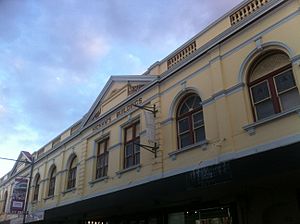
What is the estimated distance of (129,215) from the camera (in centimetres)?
1548

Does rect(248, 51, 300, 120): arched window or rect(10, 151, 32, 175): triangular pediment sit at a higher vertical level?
rect(10, 151, 32, 175): triangular pediment

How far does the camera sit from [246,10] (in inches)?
468

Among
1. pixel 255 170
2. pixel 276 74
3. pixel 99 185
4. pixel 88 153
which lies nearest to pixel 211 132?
Result: pixel 276 74

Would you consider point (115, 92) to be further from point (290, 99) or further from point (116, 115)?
point (290, 99)

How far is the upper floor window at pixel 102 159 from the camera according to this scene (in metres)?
17.3

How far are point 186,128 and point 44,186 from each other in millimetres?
13965

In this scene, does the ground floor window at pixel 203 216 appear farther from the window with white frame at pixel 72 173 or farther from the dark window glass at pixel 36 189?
the dark window glass at pixel 36 189

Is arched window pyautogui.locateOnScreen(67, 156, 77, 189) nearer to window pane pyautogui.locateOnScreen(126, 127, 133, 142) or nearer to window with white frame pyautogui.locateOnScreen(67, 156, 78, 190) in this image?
window with white frame pyautogui.locateOnScreen(67, 156, 78, 190)

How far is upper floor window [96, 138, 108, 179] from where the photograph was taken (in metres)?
17.3

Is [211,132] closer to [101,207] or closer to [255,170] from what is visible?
[255,170]

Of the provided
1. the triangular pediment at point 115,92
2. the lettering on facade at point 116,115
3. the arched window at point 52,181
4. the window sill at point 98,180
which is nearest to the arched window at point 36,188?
the arched window at point 52,181

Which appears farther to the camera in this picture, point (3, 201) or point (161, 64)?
point (3, 201)

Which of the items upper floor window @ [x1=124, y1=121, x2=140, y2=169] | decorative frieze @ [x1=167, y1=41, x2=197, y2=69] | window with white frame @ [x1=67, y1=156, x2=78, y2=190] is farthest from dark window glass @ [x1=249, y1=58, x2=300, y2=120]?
window with white frame @ [x1=67, y1=156, x2=78, y2=190]

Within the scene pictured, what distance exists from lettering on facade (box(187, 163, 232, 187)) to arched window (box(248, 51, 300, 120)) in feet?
7.81
